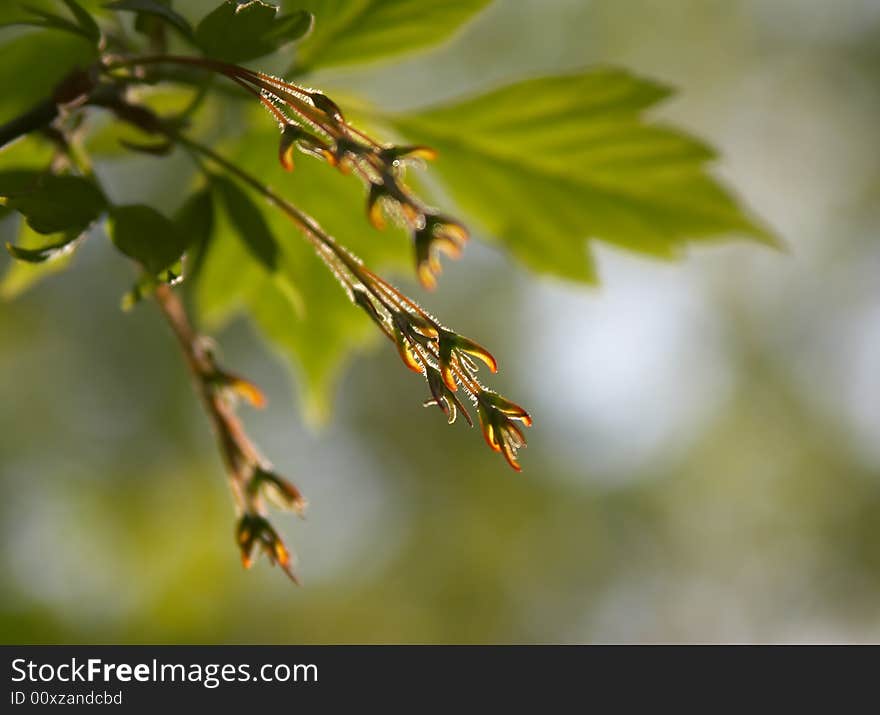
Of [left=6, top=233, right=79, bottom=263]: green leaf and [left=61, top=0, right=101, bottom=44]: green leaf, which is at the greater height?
[left=61, top=0, right=101, bottom=44]: green leaf

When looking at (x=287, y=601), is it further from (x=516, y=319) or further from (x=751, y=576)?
(x=751, y=576)

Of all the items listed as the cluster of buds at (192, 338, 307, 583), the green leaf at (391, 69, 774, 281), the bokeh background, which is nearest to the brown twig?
the cluster of buds at (192, 338, 307, 583)

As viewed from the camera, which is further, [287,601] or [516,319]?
[516,319]

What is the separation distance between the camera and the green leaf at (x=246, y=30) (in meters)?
0.54

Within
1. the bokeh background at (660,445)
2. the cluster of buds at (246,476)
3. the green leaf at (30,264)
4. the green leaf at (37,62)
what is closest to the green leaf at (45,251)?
the green leaf at (30,264)

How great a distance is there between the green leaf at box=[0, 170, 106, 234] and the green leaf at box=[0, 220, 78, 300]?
12mm

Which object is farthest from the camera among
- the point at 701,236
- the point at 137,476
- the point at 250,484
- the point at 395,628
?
the point at 395,628

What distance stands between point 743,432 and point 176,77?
6184mm

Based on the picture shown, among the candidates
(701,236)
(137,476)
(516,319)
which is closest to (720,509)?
(516,319)

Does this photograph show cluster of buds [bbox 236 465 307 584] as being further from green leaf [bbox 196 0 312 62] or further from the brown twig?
green leaf [bbox 196 0 312 62]

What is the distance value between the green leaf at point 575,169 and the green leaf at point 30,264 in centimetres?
33

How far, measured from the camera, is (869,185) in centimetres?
637

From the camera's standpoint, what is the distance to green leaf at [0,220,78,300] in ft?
1.88

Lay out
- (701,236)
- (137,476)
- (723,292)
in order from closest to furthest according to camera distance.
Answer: (701,236)
(137,476)
(723,292)
